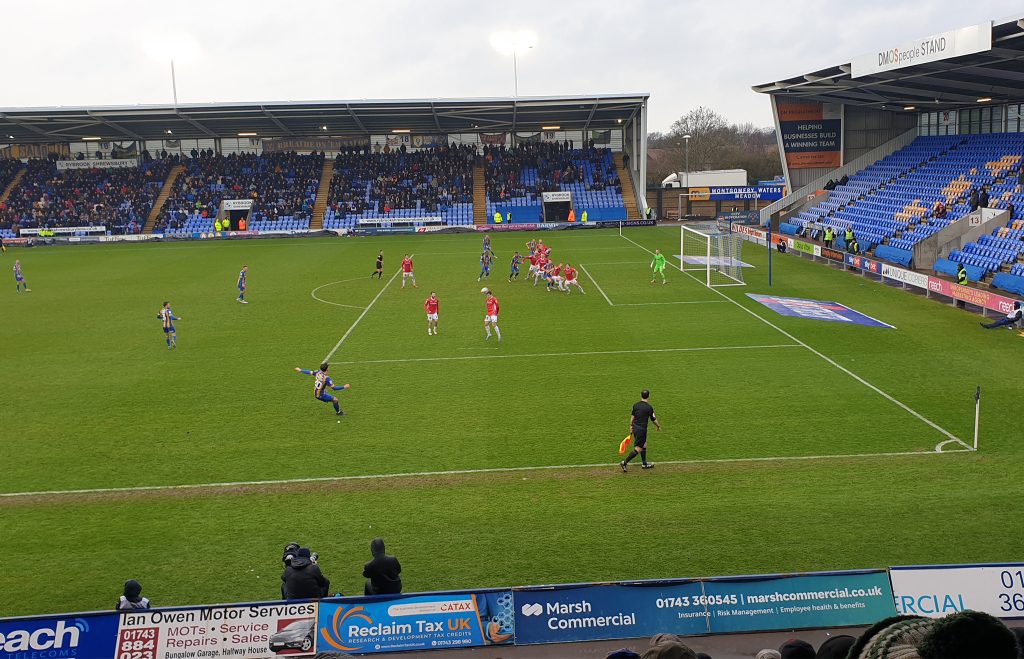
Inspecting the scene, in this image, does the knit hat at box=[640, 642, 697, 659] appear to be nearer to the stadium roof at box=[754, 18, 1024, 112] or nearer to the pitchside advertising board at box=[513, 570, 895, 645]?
the pitchside advertising board at box=[513, 570, 895, 645]

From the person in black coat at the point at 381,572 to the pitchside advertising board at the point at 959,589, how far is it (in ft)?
19.9

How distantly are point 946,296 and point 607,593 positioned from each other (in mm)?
27382

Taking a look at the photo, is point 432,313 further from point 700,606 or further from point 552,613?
point 700,606

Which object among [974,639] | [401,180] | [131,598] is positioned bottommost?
[131,598]

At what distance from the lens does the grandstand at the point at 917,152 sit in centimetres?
3662

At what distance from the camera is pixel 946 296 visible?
3228 cm

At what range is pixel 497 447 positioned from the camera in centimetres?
1719

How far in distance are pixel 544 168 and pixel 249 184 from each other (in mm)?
27741

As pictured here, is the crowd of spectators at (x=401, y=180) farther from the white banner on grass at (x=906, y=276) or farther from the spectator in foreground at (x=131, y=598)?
the spectator in foreground at (x=131, y=598)

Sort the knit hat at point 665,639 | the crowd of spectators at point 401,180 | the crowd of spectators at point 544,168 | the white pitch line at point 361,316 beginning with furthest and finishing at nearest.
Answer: the crowd of spectators at point 544,168 < the crowd of spectators at point 401,180 < the white pitch line at point 361,316 < the knit hat at point 665,639

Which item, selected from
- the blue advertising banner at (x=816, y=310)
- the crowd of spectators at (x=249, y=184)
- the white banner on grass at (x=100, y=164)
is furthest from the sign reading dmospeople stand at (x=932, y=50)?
the white banner on grass at (x=100, y=164)

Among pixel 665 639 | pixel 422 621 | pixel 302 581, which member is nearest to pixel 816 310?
pixel 422 621

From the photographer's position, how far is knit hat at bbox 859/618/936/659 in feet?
8.81

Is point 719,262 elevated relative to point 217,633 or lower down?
elevated
